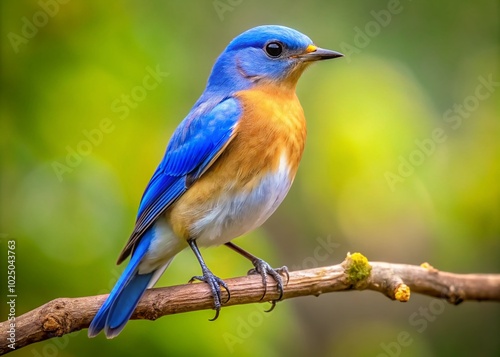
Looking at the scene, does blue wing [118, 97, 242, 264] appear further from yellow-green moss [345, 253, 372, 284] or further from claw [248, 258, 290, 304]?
yellow-green moss [345, 253, 372, 284]

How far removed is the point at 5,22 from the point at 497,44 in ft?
10.5

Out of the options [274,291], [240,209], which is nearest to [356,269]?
[274,291]

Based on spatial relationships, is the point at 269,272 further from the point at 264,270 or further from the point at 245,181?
the point at 245,181

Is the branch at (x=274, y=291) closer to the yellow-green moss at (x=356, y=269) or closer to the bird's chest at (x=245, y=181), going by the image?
the yellow-green moss at (x=356, y=269)

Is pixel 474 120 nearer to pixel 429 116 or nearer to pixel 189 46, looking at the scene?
pixel 429 116

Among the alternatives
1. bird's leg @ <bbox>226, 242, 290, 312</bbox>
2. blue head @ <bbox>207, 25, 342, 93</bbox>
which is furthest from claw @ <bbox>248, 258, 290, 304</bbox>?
blue head @ <bbox>207, 25, 342, 93</bbox>

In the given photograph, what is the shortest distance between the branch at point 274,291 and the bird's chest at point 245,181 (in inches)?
11.9

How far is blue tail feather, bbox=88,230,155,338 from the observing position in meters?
3.14

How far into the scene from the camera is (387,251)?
5227 mm

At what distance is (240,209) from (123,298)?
2.33 ft

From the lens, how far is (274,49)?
12.8ft

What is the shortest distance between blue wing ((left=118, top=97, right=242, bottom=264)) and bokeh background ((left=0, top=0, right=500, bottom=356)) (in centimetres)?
8

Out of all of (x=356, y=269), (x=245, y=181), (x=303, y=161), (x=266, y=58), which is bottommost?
(x=356, y=269)

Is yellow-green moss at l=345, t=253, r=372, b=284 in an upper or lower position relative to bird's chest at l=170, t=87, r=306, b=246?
lower
